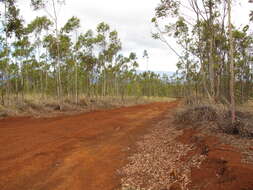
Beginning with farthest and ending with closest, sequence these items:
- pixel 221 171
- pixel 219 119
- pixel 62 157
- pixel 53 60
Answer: pixel 53 60 → pixel 219 119 → pixel 62 157 → pixel 221 171

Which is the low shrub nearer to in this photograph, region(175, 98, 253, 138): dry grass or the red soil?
region(175, 98, 253, 138): dry grass

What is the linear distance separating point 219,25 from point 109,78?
70.0 ft

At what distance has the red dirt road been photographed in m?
3.63

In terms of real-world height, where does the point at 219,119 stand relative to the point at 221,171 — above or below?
above

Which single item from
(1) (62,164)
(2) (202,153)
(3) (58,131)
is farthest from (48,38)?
(2) (202,153)

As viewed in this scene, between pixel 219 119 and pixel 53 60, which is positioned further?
pixel 53 60

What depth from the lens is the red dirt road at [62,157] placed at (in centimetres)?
363

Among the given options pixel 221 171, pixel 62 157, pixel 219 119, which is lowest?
pixel 62 157

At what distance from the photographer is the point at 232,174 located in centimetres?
301

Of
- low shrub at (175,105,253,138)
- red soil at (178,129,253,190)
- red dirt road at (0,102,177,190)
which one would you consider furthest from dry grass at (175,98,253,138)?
red dirt road at (0,102,177,190)

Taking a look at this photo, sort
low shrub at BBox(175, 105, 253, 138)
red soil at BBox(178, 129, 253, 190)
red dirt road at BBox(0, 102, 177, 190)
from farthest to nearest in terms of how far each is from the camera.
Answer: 1. low shrub at BBox(175, 105, 253, 138)
2. red dirt road at BBox(0, 102, 177, 190)
3. red soil at BBox(178, 129, 253, 190)

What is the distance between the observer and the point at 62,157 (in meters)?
4.86

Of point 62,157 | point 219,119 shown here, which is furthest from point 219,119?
point 62,157

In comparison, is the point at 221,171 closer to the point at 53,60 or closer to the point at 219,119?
the point at 219,119
